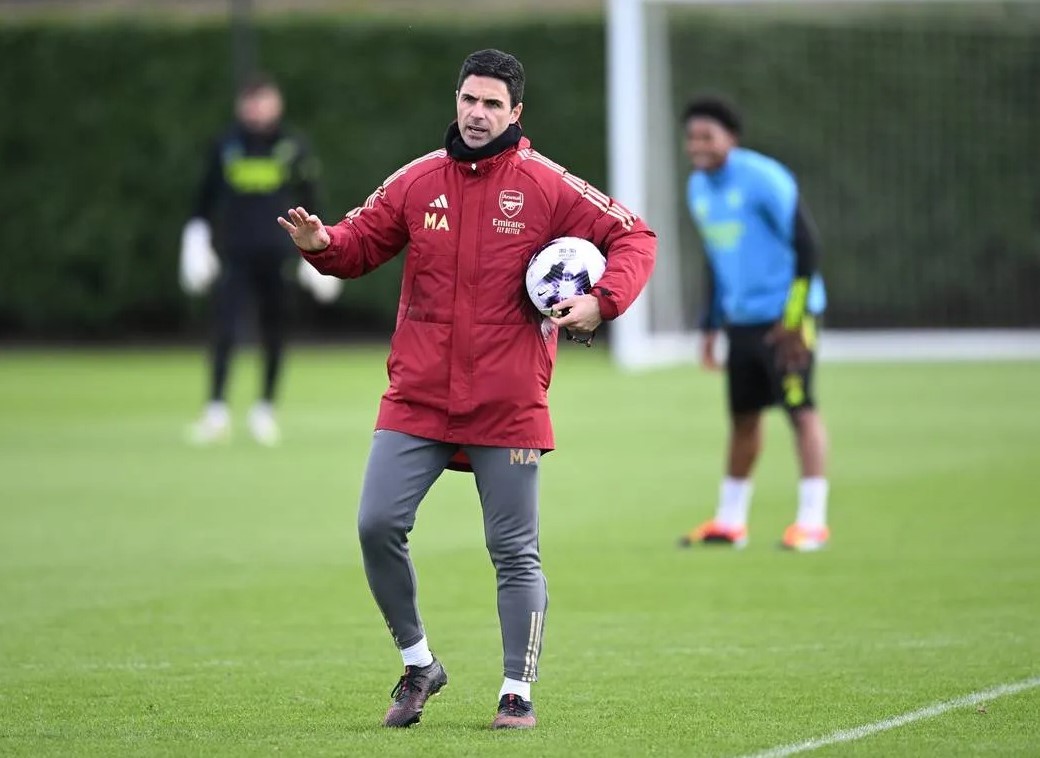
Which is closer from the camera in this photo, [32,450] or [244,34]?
[32,450]

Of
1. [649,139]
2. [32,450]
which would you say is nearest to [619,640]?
[32,450]

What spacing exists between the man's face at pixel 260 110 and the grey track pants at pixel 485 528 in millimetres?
9403

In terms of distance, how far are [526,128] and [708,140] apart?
14761 mm

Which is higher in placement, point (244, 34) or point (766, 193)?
point (244, 34)

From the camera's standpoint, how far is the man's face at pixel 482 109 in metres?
6.03

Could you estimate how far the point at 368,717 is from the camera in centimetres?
626

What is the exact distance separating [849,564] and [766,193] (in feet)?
6.13

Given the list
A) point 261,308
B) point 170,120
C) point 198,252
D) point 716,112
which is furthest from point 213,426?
point 170,120

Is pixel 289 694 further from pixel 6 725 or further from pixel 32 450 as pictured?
pixel 32 450

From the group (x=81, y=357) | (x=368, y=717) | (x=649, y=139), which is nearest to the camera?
(x=368, y=717)

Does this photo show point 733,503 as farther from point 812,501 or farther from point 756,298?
point 756,298

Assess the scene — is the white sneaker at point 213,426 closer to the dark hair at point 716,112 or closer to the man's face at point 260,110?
the man's face at point 260,110

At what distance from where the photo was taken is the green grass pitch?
20.1 feet

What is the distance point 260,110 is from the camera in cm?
1519
